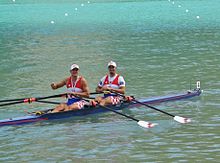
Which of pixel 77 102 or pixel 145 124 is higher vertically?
pixel 77 102

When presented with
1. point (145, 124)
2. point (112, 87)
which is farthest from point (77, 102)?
point (145, 124)

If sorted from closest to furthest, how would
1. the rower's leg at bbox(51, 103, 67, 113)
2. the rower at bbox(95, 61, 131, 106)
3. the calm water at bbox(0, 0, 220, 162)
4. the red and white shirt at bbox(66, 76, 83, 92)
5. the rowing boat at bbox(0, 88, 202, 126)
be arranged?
the calm water at bbox(0, 0, 220, 162) → the rowing boat at bbox(0, 88, 202, 126) → the rower's leg at bbox(51, 103, 67, 113) → the red and white shirt at bbox(66, 76, 83, 92) → the rower at bbox(95, 61, 131, 106)

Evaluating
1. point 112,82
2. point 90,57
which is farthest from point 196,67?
point 112,82

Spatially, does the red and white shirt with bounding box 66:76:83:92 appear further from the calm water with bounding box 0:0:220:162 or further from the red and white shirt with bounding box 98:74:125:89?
the red and white shirt with bounding box 98:74:125:89

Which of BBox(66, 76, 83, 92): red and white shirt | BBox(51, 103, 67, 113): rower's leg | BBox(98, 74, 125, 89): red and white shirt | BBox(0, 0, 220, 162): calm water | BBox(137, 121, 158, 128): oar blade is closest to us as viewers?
BBox(0, 0, 220, 162): calm water

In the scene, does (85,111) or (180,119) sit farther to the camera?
(85,111)

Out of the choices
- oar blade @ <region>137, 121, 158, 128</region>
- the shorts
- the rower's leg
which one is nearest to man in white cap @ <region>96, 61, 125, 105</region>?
the shorts

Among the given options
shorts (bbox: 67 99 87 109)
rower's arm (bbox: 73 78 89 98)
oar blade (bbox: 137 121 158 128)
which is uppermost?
rower's arm (bbox: 73 78 89 98)

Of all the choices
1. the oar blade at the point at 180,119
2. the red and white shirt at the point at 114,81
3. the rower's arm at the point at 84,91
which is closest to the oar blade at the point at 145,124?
the oar blade at the point at 180,119

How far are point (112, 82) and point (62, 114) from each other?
2.88 m

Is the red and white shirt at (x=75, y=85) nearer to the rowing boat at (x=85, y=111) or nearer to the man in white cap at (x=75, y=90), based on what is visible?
the man in white cap at (x=75, y=90)

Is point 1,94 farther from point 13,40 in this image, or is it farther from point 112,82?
point 13,40

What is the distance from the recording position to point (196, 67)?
1320 inches

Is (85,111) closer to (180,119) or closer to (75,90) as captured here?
(75,90)
